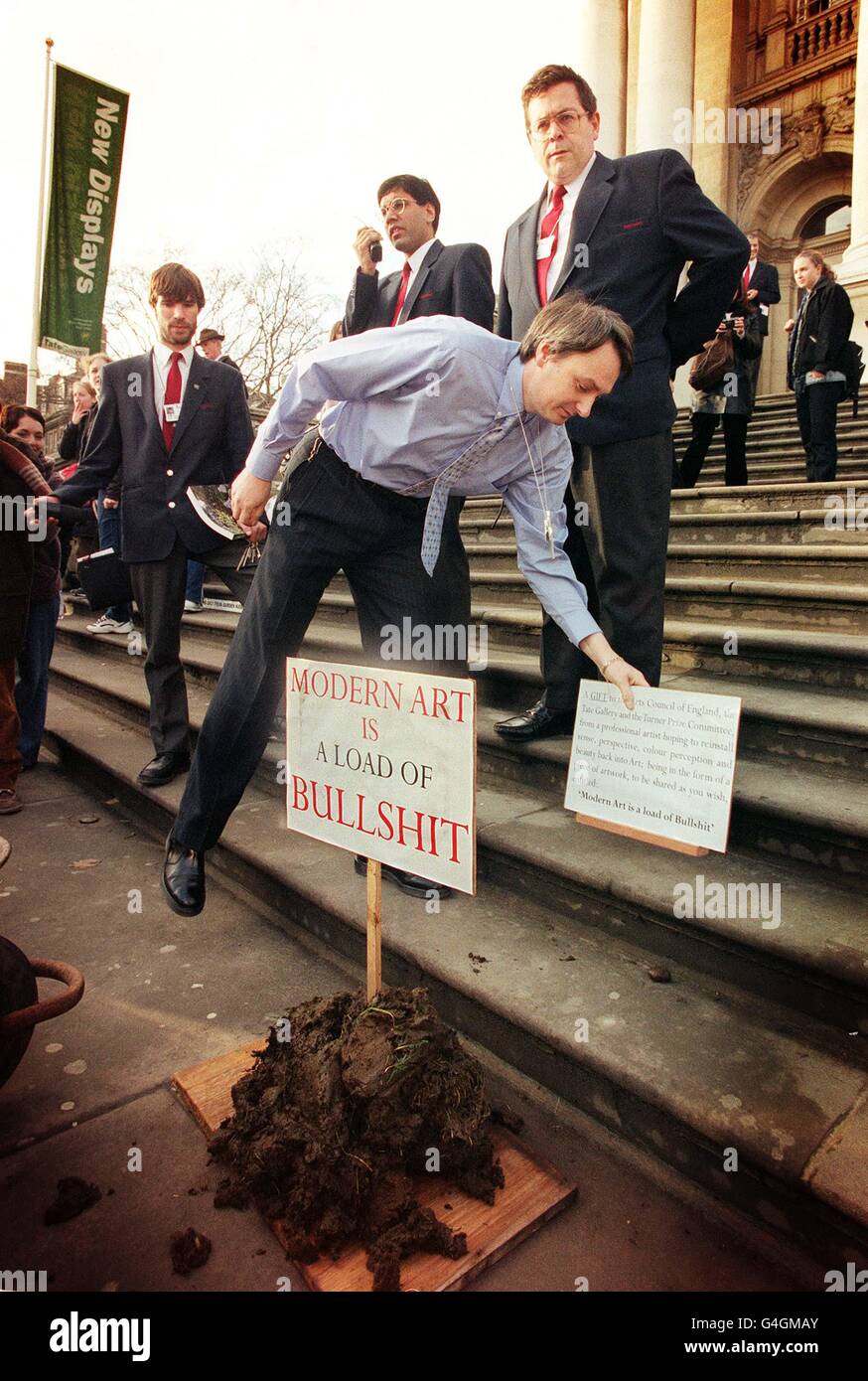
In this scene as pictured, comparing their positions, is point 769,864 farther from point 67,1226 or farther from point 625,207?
point 625,207

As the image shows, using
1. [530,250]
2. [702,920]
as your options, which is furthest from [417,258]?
[702,920]

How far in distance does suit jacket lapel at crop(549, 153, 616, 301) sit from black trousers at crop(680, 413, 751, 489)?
3.62m

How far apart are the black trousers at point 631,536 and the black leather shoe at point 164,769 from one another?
2.16m

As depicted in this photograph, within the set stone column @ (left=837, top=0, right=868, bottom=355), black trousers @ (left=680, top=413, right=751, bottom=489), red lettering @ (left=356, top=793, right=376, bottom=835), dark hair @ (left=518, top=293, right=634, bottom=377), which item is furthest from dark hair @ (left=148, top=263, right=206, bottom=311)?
stone column @ (left=837, top=0, right=868, bottom=355)

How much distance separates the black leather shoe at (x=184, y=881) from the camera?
7.93ft

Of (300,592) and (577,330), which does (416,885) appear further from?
(577,330)

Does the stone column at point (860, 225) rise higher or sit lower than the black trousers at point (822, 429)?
higher

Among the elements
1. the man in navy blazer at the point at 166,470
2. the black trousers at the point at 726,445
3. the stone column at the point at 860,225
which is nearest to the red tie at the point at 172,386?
the man in navy blazer at the point at 166,470

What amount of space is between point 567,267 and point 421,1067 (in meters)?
2.49

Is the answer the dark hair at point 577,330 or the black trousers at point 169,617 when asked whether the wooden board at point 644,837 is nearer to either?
the dark hair at point 577,330

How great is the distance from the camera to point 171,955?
8.38ft

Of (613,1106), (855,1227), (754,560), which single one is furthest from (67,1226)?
(754,560)

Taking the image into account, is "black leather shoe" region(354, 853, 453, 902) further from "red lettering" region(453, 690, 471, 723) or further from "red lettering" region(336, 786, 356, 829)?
"red lettering" region(453, 690, 471, 723)

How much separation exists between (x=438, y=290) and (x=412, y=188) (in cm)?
49
